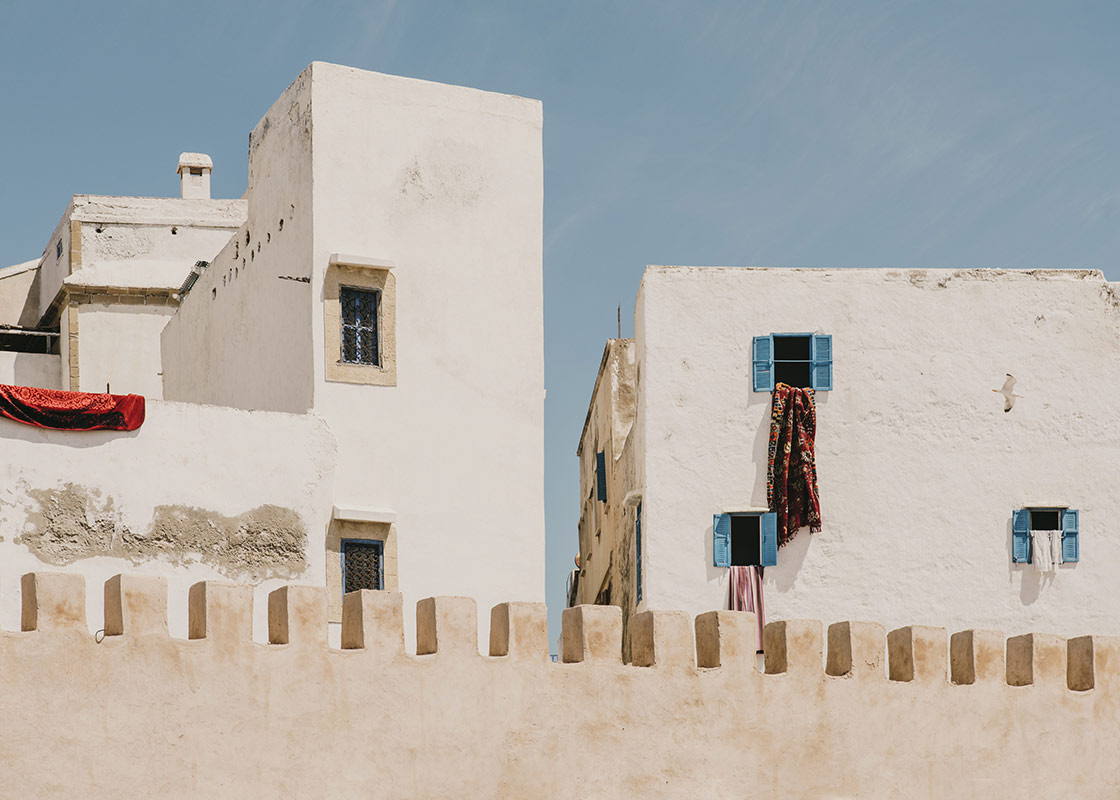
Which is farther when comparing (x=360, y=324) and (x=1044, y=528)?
(x=1044, y=528)

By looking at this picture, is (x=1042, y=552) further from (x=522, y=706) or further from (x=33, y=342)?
(x=33, y=342)

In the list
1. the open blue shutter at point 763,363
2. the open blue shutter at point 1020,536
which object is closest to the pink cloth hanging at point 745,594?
the open blue shutter at point 763,363

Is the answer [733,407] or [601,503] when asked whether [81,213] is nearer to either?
[601,503]

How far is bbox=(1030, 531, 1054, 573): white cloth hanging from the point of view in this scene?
20.7 m

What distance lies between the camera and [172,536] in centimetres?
1709

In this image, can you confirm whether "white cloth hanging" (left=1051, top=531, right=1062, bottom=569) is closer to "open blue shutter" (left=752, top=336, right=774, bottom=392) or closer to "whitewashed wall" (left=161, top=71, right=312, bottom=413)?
"open blue shutter" (left=752, top=336, right=774, bottom=392)

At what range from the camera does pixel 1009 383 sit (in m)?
21.1

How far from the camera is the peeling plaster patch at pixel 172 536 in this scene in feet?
54.4

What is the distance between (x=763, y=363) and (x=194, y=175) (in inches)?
496

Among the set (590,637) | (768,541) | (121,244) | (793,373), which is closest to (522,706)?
(590,637)

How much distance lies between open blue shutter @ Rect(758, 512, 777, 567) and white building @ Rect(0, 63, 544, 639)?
258 cm

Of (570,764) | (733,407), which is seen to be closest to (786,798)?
(570,764)

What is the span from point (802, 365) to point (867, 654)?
603 centimetres

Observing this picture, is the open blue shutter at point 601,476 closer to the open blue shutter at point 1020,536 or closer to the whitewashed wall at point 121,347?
the open blue shutter at point 1020,536
